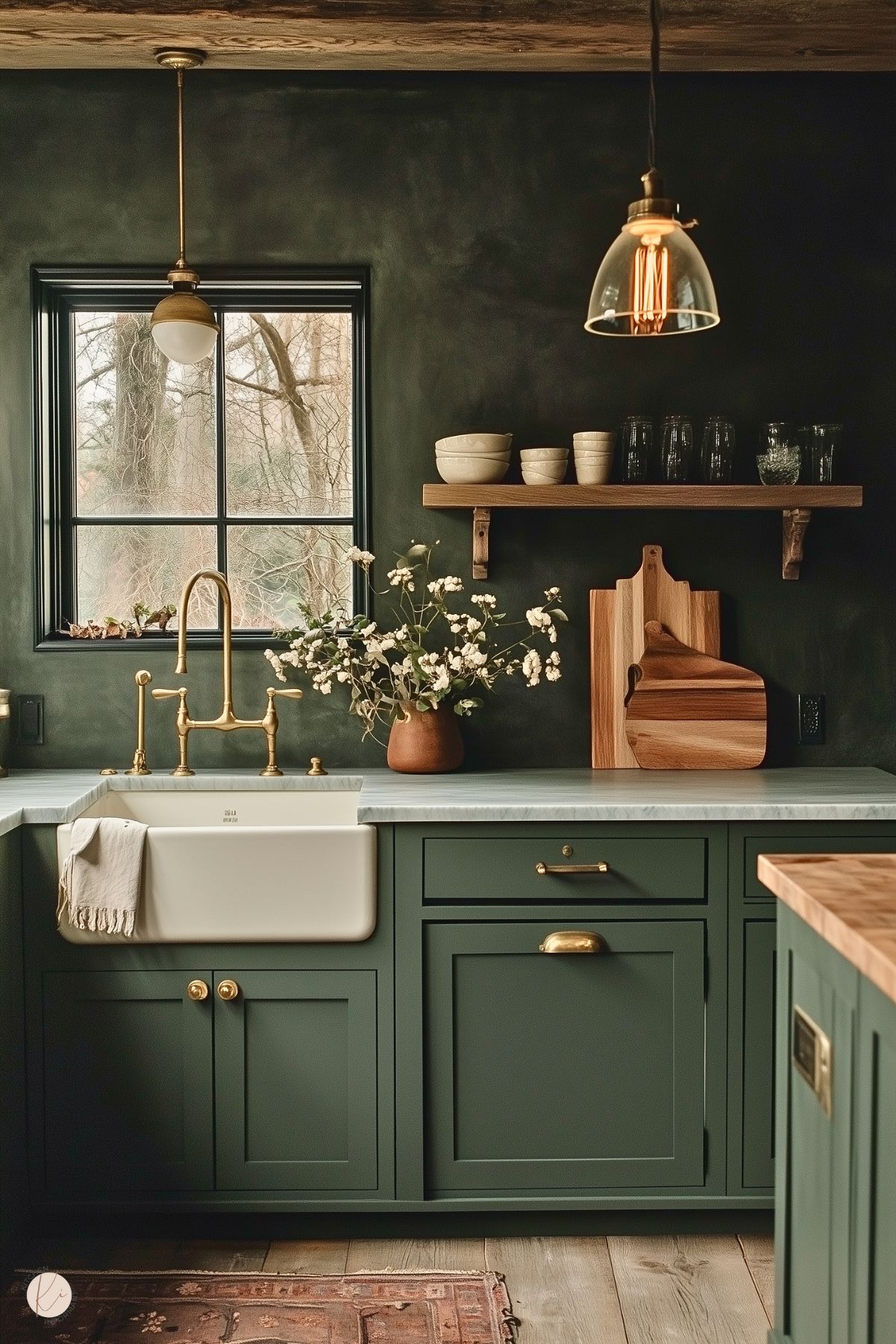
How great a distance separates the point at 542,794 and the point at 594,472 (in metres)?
0.84

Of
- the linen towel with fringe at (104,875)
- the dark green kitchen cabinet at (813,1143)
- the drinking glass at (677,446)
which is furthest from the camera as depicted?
the drinking glass at (677,446)

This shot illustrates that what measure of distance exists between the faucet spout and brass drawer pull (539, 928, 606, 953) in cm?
102

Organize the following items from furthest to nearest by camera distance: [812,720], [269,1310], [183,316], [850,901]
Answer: [812,720], [183,316], [269,1310], [850,901]

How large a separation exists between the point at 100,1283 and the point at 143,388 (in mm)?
2095

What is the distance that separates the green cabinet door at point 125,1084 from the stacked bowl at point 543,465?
139cm

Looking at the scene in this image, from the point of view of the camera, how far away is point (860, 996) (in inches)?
60.4

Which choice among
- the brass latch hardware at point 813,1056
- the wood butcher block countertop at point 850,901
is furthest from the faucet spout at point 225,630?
the brass latch hardware at point 813,1056

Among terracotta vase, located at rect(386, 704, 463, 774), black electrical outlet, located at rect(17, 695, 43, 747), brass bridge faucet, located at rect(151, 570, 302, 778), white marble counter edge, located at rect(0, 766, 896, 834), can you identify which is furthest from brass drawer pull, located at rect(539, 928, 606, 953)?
black electrical outlet, located at rect(17, 695, 43, 747)

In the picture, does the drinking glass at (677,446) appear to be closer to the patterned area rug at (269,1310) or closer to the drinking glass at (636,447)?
the drinking glass at (636,447)

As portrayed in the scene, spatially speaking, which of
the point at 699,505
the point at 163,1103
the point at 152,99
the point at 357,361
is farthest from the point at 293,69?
the point at 163,1103

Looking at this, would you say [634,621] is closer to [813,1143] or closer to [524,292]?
[524,292]

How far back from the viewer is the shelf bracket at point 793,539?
3.06 meters

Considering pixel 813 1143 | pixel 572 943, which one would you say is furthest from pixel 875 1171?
pixel 572 943

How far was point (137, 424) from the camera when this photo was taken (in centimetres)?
324
